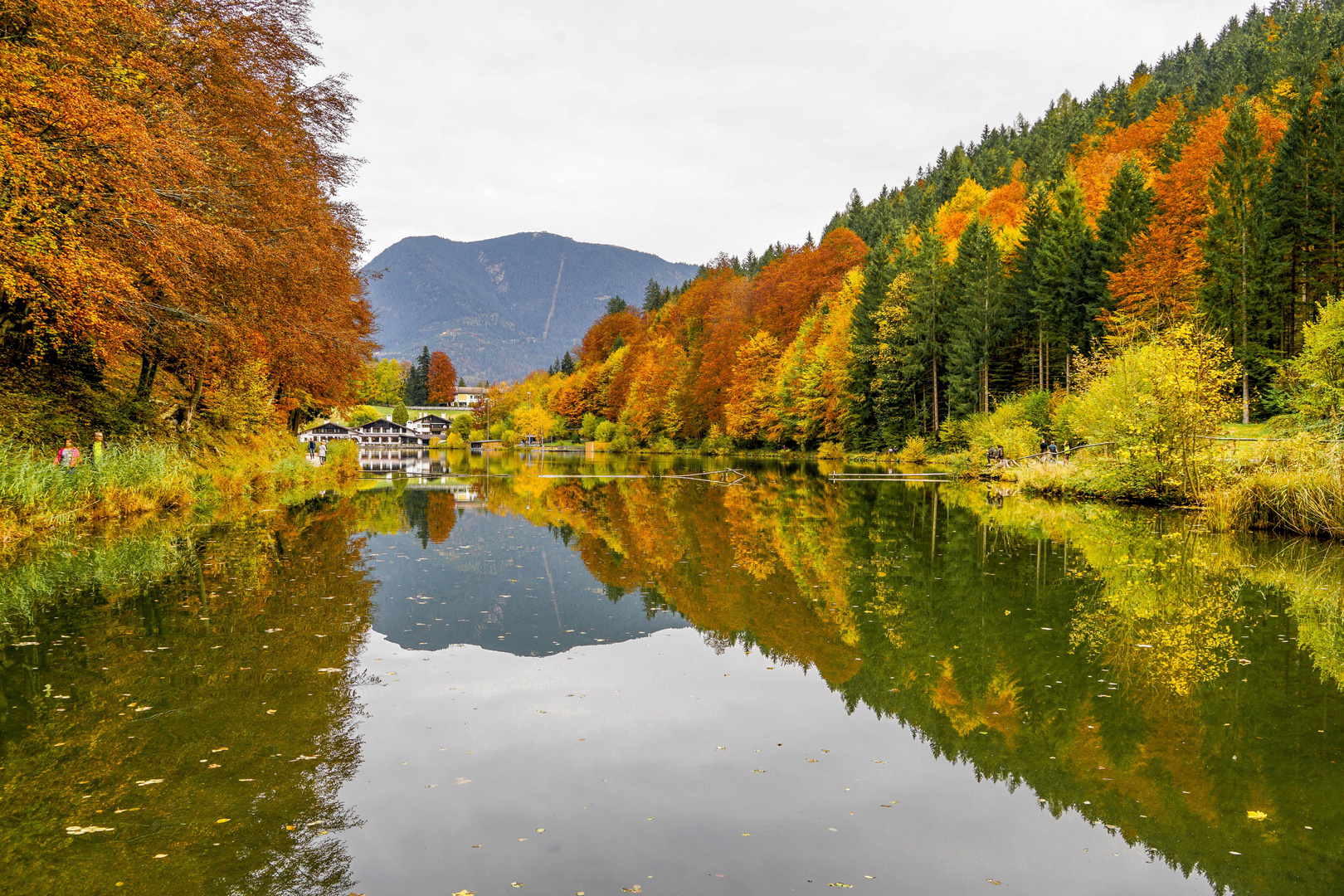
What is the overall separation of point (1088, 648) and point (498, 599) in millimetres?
→ 7237

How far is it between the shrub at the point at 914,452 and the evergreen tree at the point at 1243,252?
17.1 metres

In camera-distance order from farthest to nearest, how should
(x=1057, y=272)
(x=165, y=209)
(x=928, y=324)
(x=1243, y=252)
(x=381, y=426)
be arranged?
(x=381, y=426), (x=928, y=324), (x=1057, y=272), (x=1243, y=252), (x=165, y=209)

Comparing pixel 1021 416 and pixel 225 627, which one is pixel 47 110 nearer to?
pixel 225 627

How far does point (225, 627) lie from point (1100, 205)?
64.5 meters

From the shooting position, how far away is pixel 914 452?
5203 centimetres

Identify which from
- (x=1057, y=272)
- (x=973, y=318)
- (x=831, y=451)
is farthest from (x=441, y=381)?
(x=1057, y=272)

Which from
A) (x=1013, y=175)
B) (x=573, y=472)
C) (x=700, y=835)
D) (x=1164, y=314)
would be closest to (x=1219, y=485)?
(x=700, y=835)

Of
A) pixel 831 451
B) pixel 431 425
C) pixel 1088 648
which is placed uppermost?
pixel 431 425

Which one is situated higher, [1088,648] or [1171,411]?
[1171,411]

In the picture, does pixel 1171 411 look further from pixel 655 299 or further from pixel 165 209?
pixel 655 299

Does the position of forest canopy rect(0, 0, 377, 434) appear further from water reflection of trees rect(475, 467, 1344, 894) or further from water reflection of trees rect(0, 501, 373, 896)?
water reflection of trees rect(475, 467, 1344, 894)

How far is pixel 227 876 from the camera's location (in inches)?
157

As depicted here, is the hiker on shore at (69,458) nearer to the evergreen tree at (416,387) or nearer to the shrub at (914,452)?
the shrub at (914,452)

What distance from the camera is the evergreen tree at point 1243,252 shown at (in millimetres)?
41500
